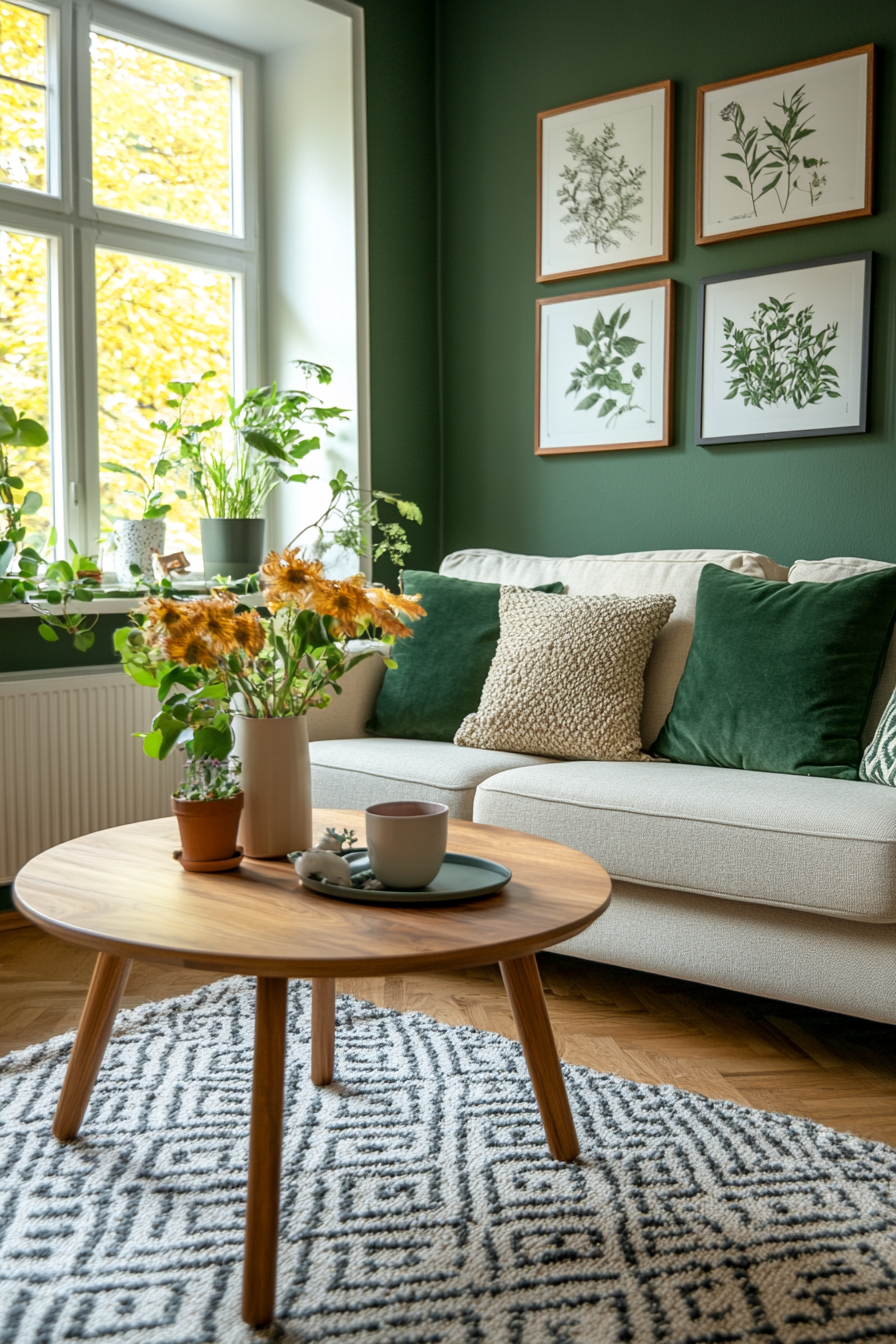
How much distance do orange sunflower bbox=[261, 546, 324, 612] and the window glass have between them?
2.25 m

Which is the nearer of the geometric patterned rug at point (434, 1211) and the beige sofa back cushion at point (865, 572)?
the geometric patterned rug at point (434, 1211)

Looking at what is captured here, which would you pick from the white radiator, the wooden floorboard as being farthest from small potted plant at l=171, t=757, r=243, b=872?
the white radiator

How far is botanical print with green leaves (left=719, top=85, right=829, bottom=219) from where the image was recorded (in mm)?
3090

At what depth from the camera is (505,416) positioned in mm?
3852

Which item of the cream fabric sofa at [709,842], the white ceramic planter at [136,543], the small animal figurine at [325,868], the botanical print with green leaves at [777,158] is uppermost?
the botanical print with green leaves at [777,158]

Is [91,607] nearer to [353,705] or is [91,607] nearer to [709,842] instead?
[353,705]

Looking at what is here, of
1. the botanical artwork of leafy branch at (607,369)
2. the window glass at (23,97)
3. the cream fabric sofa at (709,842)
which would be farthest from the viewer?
the botanical artwork of leafy branch at (607,369)

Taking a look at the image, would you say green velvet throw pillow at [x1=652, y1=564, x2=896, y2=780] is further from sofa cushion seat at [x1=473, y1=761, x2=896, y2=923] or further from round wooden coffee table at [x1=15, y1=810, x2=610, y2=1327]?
round wooden coffee table at [x1=15, y1=810, x2=610, y2=1327]

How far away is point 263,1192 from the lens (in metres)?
1.34

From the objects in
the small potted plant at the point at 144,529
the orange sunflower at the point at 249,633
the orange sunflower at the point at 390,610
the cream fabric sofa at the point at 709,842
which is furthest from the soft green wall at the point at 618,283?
the orange sunflower at the point at 249,633

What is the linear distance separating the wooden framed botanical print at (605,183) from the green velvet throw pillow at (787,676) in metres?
1.33

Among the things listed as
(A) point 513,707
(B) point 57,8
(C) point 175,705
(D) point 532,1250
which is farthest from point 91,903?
(B) point 57,8

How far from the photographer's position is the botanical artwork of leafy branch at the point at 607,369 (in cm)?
350

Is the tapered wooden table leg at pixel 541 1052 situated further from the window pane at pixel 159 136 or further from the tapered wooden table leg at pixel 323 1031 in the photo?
the window pane at pixel 159 136
